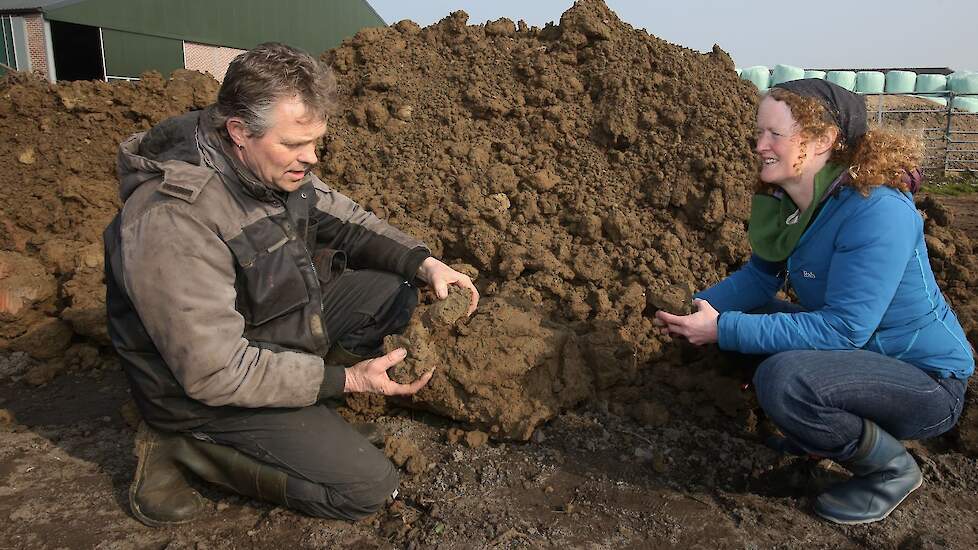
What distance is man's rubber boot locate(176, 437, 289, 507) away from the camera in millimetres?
2438

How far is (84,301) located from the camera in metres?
3.98

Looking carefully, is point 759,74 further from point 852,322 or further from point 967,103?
point 852,322

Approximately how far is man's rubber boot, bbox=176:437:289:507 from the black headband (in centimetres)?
232

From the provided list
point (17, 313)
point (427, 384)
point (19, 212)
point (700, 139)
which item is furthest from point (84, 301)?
point (700, 139)

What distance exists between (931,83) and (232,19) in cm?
2164

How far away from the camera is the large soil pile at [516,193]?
10.3 ft

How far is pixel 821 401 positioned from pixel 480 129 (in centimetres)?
314

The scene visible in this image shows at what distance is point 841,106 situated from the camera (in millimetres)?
2383

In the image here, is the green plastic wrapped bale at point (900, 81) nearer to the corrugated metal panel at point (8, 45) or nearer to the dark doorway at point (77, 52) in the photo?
the dark doorway at point (77, 52)

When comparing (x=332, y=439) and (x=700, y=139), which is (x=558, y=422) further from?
(x=700, y=139)

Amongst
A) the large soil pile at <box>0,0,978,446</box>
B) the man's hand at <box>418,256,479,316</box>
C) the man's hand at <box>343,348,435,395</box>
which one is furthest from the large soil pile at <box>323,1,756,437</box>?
the man's hand at <box>343,348,435,395</box>

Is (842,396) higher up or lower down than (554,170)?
lower down

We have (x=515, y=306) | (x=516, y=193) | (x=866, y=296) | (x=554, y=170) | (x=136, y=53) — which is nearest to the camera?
(x=866, y=296)

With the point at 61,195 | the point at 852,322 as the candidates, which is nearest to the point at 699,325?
the point at 852,322
